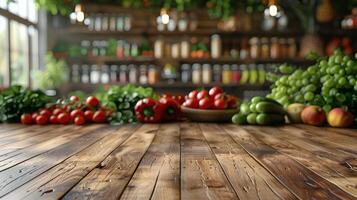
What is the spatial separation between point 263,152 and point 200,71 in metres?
4.83

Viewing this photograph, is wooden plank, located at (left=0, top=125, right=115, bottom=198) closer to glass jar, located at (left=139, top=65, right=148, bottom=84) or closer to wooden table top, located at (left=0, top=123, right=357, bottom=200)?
wooden table top, located at (left=0, top=123, right=357, bottom=200)

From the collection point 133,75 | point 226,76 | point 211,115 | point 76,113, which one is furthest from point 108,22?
point 211,115

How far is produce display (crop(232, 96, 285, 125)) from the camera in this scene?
7.42ft

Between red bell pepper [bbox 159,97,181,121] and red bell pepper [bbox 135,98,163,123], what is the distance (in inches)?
1.4

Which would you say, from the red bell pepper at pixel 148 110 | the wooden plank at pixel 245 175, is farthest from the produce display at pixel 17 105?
the wooden plank at pixel 245 175

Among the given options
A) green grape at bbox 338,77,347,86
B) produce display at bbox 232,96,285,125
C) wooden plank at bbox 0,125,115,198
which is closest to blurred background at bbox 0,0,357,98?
produce display at bbox 232,96,285,125

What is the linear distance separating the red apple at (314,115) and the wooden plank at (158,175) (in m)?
0.98

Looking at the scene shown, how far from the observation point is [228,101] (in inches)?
97.1

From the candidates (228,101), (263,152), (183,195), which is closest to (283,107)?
(228,101)

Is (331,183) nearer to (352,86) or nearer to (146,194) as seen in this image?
(146,194)

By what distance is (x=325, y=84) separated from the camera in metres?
2.23

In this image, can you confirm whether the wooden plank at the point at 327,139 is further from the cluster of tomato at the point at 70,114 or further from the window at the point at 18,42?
the window at the point at 18,42

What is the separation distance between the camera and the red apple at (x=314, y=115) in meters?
2.21

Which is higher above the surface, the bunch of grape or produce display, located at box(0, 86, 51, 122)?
the bunch of grape
